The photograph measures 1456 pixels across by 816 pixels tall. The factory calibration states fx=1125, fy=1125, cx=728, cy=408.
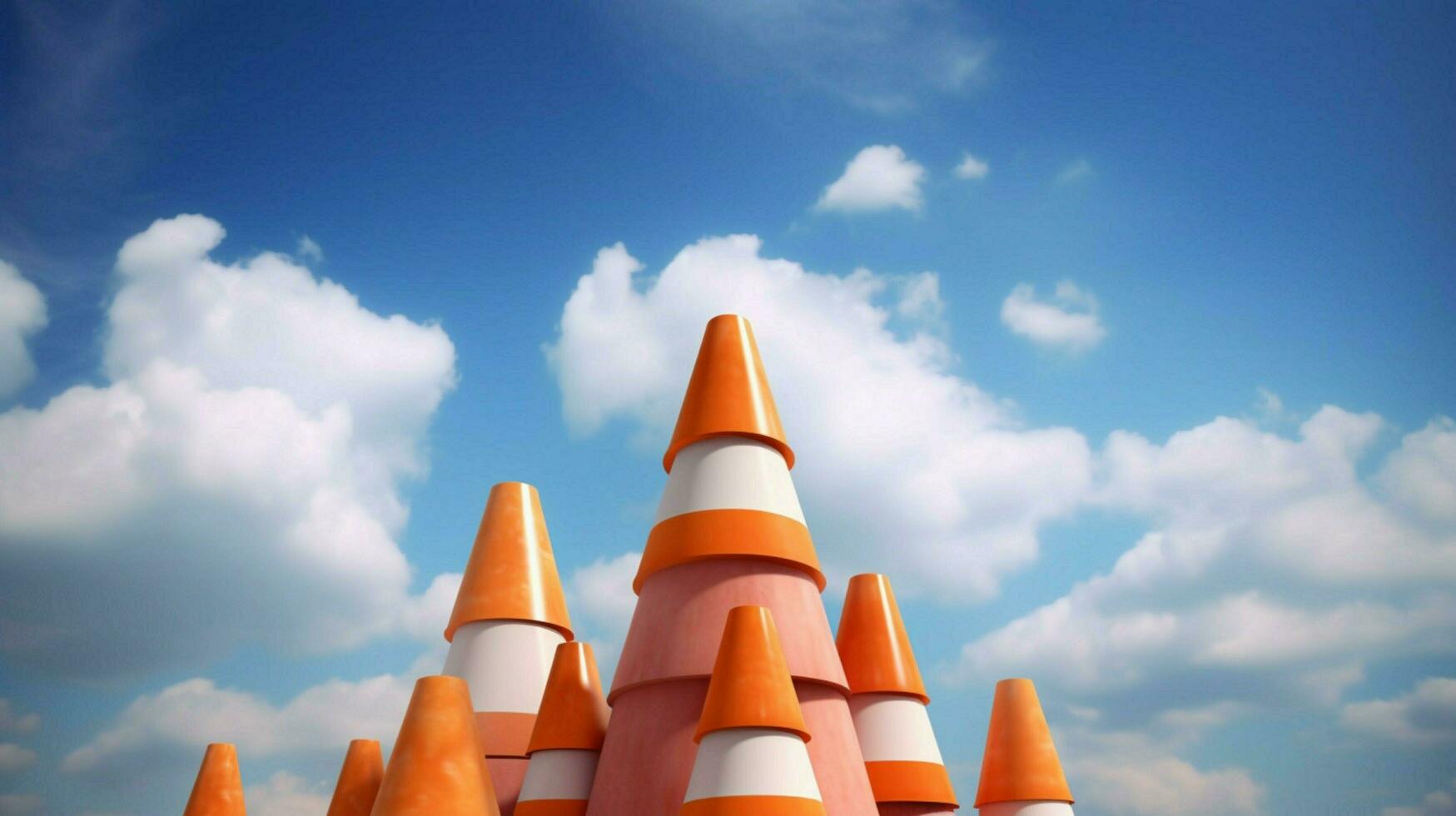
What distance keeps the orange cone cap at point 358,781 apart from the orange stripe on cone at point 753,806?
7338 millimetres

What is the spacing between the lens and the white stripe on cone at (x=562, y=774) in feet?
49.5

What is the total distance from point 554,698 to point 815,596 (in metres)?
3.89

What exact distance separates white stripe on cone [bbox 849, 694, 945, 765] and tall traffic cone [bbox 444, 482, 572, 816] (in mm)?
5075

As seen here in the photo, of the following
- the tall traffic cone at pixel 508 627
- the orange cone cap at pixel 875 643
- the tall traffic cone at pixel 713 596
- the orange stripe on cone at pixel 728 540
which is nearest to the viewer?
the tall traffic cone at pixel 713 596

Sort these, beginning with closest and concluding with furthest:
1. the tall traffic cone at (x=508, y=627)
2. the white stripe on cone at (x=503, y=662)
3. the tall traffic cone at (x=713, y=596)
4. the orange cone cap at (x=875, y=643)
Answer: the tall traffic cone at (x=713, y=596), the tall traffic cone at (x=508, y=627), the white stripe on cone at (x=503, y=662), the orange cone cap at (x=875, y=643)

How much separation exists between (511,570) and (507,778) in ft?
10.7

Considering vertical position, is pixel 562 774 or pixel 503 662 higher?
pixel 503 662

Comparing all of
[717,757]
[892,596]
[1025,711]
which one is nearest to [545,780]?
[717,757]

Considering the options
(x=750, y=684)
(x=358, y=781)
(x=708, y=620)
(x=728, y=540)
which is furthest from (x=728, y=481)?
(x=358, y=781)

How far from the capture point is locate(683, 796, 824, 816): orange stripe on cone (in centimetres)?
1189

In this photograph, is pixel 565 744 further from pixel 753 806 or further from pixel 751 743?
pixel 753 806

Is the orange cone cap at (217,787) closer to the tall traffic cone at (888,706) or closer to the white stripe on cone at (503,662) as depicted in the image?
the white stripe on cone at (503,662)

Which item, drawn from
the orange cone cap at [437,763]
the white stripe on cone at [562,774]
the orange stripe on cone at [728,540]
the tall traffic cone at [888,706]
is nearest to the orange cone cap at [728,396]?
the orange stripe on cone at [728,540]

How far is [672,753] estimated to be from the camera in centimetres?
1367
